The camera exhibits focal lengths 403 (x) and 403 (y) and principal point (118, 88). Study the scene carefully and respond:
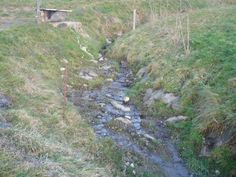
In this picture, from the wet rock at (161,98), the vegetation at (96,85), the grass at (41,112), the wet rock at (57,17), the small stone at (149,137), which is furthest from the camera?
the wet rock at (57,17)

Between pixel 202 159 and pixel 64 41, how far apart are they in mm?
9831

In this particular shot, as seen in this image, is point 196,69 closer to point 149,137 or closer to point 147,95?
point 147,95

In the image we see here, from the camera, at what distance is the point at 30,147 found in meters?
6.80

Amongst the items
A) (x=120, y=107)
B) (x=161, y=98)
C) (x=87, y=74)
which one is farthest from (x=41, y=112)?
(x=87, y=74)

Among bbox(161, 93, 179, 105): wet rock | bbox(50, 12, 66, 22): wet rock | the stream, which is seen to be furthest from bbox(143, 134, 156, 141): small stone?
bbox(50, 12, 66, 22): wet rock

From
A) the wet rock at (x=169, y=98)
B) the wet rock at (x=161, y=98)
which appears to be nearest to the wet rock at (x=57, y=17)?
the wet rock at (x=161, y=98)

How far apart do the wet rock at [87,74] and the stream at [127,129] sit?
34.7 inches

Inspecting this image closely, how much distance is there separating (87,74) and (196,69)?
4.22 metres

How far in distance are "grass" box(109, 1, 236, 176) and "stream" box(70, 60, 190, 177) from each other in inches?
16.8

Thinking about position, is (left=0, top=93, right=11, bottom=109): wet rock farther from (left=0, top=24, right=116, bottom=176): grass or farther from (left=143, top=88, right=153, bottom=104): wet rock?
(left=143, top=88, right=153, bottom=104): wet rock

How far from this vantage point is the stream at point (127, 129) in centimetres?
895

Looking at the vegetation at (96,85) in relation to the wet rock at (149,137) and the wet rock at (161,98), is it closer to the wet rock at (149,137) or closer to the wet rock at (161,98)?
the wet rock at (161,98)

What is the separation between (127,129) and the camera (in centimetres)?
1041

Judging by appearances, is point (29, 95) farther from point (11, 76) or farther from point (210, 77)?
point (210, 77)
